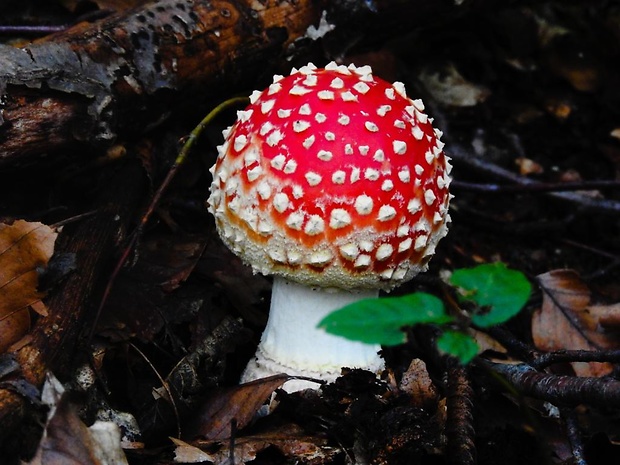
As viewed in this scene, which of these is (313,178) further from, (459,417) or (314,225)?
(459,417)

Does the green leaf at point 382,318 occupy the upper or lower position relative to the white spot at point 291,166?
lower

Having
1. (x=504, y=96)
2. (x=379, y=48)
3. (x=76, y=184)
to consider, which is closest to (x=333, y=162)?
(x=76, y=184)

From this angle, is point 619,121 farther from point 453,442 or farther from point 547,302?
point 453,442

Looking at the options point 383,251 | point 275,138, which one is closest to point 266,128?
point 275,138

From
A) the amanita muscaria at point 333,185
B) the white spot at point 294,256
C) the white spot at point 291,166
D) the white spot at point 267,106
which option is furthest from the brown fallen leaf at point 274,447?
the white spot at point 267,106

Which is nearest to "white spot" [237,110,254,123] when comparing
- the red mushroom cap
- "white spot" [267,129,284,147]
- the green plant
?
the red mushroom cap

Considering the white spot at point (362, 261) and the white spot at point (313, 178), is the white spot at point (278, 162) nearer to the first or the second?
the white spot at point (313, 178)
